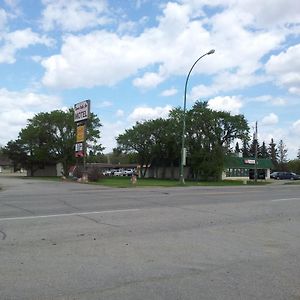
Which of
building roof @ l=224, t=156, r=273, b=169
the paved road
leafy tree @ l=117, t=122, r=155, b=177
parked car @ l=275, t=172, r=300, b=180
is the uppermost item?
leafy tree @ l=117, t=122, r=155, b=177

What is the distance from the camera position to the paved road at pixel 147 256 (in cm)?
605

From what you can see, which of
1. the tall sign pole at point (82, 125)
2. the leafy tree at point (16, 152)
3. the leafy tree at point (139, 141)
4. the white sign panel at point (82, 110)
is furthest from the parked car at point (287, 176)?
the white sign panel at point (82, 110)

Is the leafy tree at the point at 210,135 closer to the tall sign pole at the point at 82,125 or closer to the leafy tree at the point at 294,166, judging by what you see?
the tall sign pole at the point at 82,125

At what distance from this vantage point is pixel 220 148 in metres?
68.5

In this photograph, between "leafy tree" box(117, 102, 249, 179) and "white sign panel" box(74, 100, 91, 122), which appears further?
"leafy tree" box(117, 102, 249, 179)

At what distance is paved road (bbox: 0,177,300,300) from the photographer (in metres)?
6.05

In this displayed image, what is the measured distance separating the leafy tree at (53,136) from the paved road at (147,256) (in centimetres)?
6202

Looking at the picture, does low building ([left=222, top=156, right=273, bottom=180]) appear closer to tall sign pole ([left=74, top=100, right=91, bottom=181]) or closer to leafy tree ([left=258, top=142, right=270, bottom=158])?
tall sign pole ([left=74, top=100, right=91, bottom=181])

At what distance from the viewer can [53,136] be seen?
7638cm

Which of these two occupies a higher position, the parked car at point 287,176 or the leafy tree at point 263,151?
the leafy tree at point 263,151

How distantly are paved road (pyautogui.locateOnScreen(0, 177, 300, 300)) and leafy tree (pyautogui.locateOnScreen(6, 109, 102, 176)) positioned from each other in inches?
2442

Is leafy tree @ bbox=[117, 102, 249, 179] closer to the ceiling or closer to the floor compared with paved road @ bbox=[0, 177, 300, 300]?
closer to the ceiling

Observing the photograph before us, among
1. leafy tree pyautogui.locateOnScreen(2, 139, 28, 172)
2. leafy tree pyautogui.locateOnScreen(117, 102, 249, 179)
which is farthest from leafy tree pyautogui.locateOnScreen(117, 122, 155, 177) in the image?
leafy tree pyautogui.locateOnScreen(2, 139, 28, 172)

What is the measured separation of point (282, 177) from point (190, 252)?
272ft
